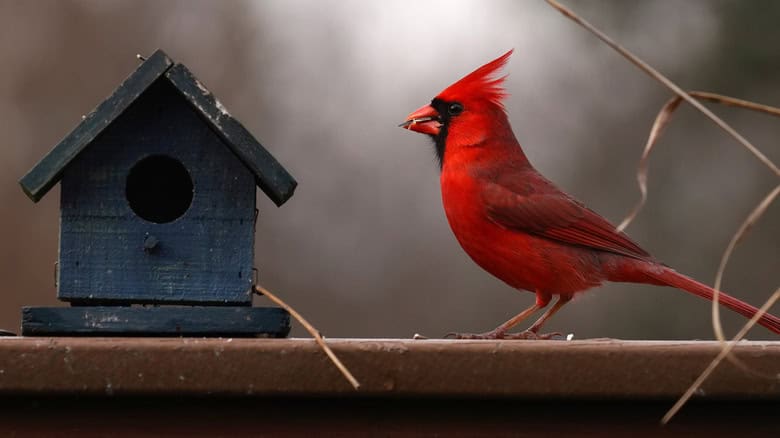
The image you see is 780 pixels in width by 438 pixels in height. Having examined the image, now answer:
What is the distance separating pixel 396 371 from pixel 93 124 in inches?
29.8

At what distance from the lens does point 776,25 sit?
9484mm

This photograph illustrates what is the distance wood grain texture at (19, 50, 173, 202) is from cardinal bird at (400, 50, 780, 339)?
1.16 metres

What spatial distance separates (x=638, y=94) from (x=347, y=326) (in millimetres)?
3458

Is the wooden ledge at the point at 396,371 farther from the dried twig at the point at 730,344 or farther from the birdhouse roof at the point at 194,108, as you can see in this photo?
the birdhouse roof at the point at 194,108

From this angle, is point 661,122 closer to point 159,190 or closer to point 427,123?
point 159,190

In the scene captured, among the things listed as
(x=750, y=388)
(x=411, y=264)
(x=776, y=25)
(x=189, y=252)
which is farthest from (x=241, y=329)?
(x=776, y=25)

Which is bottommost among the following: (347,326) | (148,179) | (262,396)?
(347,326)

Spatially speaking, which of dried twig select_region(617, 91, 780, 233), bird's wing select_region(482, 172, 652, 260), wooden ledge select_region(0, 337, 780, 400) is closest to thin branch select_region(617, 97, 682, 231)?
dried twig select_region(617, 91, 780, 233)

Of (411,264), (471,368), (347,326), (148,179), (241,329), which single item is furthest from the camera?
(411,264)

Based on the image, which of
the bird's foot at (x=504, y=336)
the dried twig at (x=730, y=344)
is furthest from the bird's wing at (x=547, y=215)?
the dried twig at (x=730, y=344)

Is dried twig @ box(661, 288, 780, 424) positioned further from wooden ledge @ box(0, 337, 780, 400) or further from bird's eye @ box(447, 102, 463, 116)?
bird's eye @ box(447, 102, 463, 116)

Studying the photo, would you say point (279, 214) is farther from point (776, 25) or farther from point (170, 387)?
point (170, 387)

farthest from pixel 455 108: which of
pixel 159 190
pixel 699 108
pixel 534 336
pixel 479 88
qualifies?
pixel 699 108

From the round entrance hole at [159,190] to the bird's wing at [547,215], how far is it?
0.92 meters
